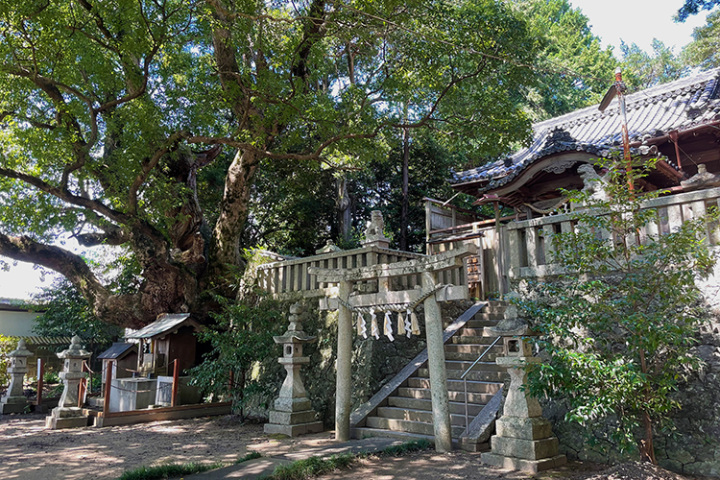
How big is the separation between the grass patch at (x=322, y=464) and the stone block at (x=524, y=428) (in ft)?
4.43

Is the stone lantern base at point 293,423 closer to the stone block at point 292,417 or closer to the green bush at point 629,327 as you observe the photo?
the stone block at point 292,417

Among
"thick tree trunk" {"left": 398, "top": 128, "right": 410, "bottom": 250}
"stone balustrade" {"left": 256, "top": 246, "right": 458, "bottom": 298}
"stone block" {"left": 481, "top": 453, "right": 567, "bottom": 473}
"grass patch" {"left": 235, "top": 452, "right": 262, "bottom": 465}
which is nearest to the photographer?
"stone block" {"left": 481, "top": 453, "right": 567, "bottom": 473}

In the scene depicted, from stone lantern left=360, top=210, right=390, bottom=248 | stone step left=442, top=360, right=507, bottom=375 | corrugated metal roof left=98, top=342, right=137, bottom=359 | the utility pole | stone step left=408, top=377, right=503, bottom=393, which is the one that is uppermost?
the utility pole

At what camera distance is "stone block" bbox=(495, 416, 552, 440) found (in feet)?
20.3

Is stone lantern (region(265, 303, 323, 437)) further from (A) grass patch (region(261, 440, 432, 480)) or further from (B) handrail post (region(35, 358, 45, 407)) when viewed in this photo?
(B) handrail post (region(35, 358, 45, 407))

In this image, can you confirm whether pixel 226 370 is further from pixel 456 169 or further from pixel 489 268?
pixel 456 169

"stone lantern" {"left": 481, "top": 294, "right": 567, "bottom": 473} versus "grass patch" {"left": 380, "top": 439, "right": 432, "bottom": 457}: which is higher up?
"stone lantern" {"left": 481, "top": 294, "right": 567, "bottom": 473}

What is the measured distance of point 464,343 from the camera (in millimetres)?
9570

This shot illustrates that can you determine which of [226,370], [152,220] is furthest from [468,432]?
[152,220]

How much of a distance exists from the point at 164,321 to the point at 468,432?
7804 millimetres

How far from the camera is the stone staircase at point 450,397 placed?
791 cm

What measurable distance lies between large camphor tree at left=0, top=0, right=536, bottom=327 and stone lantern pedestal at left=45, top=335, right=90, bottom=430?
2984 millimetres

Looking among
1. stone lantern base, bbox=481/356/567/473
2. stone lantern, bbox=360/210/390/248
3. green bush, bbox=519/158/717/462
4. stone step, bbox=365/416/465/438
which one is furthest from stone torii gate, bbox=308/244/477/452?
stone lantern, bbox=360/210/390/248

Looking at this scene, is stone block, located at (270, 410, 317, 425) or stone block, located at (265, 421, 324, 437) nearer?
stone block, located at (265, 421, 324, 437)
